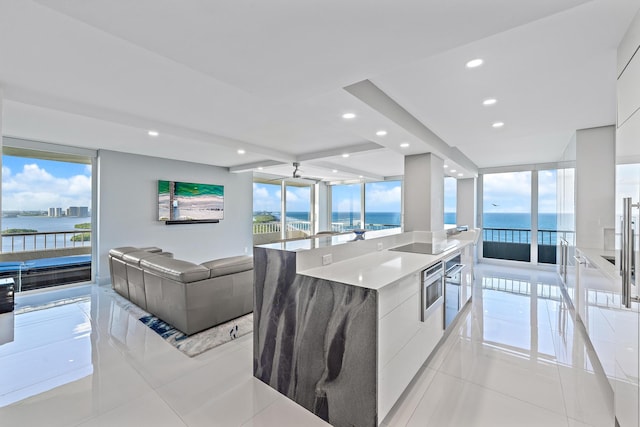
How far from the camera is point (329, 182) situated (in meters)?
10.1

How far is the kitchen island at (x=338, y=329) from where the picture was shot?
5.34 feet

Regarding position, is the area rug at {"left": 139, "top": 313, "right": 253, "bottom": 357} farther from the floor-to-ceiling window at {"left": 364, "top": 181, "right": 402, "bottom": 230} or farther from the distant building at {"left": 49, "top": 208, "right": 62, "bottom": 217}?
the floor-to-ceiling window at {"left": 364, "top": 181, "right": 402, "bottom": 230}

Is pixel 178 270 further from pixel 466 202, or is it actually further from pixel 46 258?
pixel 466 202

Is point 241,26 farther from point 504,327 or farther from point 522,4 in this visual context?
point 504,327

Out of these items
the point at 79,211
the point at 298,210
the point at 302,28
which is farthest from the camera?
the point at 298,210

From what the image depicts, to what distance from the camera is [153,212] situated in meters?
5.70

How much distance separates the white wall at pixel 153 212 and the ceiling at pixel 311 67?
1.31 metres

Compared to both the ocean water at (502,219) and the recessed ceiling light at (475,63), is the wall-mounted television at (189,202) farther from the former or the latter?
the recessed ceiling light at (475,63)

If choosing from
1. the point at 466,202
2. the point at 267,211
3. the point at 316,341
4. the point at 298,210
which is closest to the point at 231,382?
the point at 316,341

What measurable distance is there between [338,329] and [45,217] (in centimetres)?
602

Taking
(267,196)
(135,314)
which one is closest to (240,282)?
(135,314)

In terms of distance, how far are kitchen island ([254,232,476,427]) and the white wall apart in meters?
4.38

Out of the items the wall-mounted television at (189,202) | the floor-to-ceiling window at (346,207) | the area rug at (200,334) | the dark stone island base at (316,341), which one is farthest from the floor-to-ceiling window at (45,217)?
the floor-to-ceiling window at (346,207)

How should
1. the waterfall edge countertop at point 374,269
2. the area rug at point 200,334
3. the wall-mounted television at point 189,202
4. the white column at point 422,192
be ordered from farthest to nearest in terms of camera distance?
the wall-mounted television at point 189,202 → the white column at point 422,192 → the area rug at point 200,334 → the waterfall edge countertop at point 374,269
